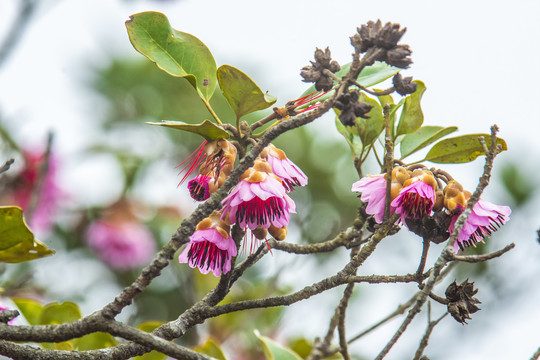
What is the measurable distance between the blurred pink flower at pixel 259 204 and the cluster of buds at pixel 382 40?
0.31m

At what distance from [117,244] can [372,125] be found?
2814 millimetres

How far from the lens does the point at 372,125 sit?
59.4 inches

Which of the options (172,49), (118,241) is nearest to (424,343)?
(172,49)

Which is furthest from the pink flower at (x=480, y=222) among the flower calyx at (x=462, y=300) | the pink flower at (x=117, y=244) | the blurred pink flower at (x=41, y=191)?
the pink flower at (x=117, y=244)

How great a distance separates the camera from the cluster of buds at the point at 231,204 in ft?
3.94

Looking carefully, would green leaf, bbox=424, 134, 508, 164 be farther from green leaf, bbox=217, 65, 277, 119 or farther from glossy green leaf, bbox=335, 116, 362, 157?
green leaf, bbox=217, 65, 277, 119

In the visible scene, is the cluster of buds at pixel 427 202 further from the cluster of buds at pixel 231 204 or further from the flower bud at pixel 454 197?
the cluster of buds at pixel 231 204

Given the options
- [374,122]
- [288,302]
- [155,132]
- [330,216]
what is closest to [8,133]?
[155,132]

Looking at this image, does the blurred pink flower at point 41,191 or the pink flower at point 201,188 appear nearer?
the pink flower at point 201,188

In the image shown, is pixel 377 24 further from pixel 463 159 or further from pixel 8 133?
pixel 8 133

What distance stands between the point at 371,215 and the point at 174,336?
1.67 feet

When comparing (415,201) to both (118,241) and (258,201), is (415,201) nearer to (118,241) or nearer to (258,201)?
(258,201)

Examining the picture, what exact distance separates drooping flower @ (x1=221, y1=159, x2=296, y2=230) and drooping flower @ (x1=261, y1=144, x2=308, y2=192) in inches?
1.6

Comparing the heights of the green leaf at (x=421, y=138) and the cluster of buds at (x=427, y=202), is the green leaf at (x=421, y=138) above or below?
above
